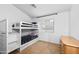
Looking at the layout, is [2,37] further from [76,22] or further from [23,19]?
[76,22]

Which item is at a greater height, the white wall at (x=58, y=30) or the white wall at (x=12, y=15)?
the white wall at (x=12, y=15)

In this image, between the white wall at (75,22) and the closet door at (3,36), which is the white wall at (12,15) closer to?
the closet door at (3,36)

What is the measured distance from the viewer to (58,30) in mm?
1919

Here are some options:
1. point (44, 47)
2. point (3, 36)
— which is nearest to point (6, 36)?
point (3, 36)

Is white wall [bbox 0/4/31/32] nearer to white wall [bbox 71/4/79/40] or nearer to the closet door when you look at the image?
the closet door

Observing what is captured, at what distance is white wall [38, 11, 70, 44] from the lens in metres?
1.84

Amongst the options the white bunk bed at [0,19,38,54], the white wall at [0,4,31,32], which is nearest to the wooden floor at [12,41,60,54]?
the white bunk bed at [0,19,38,54]

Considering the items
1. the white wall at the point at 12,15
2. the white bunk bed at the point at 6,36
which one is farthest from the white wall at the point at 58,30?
the white wall at the point at 12,15

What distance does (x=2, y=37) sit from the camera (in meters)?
1.93

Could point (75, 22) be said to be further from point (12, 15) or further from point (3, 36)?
point (3, 36)

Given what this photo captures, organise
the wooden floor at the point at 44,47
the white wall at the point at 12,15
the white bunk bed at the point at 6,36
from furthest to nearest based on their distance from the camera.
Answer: the wooden floor at the point at 44,47, the white bunk bed at the point at 6,36, the white wall at the point at 12,15

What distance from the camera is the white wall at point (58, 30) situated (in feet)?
6.04

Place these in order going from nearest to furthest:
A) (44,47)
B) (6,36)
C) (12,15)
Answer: (12,15)
(6,36)
(44,47)

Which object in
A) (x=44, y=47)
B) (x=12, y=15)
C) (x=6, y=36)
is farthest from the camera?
(x=44, y=47)
